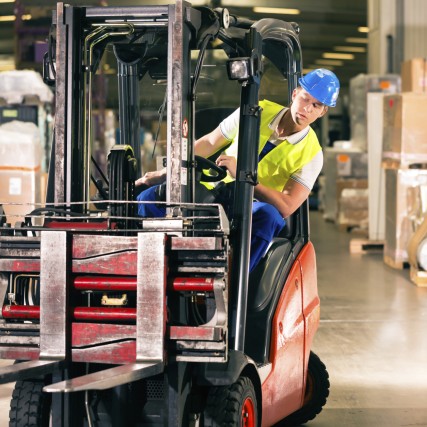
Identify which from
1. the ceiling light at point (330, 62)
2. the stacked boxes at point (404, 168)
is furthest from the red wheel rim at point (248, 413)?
the ceiling light at point (330, 62)

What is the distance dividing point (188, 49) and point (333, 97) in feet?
3.19

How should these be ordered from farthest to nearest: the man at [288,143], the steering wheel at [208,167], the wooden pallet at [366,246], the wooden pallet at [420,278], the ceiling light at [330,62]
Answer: the ceiling light at [330,62], the wooden pallet at [366,246], the wooden pallet at [420,278], the man at [288,143], the steering wheel at [208,167]

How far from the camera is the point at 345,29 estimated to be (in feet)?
94.4

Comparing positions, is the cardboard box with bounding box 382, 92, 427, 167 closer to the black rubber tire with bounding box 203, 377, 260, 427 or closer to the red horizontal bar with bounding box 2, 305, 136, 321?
the black rubber tire with bounding box 203, 377, 260, 427

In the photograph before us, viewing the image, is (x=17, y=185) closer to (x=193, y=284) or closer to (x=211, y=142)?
(x=211, y=142)

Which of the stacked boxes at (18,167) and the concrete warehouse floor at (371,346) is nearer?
the concrete warehouse floor at (371,346)

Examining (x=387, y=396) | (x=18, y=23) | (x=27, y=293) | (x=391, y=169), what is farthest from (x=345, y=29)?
(x=27, y=293)

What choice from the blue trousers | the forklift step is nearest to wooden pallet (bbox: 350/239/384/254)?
the blue trousers

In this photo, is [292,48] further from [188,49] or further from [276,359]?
[276,359]

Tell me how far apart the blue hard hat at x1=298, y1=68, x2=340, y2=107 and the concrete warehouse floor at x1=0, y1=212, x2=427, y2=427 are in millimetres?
1614

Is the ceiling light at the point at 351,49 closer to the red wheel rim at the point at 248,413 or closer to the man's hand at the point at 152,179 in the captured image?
the man's hand at the point at 152,179

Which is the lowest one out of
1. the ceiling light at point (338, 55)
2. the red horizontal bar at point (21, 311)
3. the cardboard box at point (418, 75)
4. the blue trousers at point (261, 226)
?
the red horizontal bar at point (21, 311)

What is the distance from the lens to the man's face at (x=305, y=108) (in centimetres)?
448

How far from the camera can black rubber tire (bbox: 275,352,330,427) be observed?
16.4ft
